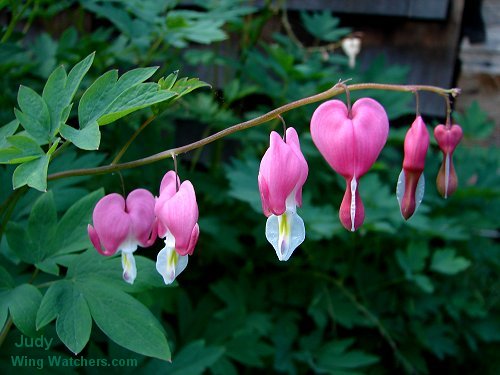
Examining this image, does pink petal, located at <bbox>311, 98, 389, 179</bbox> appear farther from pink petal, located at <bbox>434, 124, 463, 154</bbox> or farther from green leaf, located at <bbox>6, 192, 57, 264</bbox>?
green leaf, located at <bbox>6, 192, 57, 264</bbox>

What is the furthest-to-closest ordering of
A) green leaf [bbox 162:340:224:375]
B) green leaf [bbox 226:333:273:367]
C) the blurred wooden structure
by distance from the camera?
the blurred wooden structure
green leaf [bbox 226:333:273:367]
green leaf [bbox 162:340:224:375]

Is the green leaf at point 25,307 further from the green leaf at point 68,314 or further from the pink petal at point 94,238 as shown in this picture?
the pink petal at point 94,238

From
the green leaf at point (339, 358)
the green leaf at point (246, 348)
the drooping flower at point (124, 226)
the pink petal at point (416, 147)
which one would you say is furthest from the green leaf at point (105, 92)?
the green leaf at point (339, 358)

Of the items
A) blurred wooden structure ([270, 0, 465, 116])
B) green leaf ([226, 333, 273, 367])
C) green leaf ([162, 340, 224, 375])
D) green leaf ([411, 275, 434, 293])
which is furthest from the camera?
blurred wooden structure ([270, 0, 465, 116])

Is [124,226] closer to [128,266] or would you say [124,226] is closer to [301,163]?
[128,266]

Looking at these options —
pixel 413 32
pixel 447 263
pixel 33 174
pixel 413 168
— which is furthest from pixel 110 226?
pixel 413 32

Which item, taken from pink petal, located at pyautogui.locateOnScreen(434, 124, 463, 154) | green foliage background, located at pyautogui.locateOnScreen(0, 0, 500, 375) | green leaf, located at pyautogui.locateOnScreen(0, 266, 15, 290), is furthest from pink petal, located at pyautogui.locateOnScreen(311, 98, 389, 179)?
green leaf, located at pyautogui.locateOnScreen(0, 266, 15, 290)
